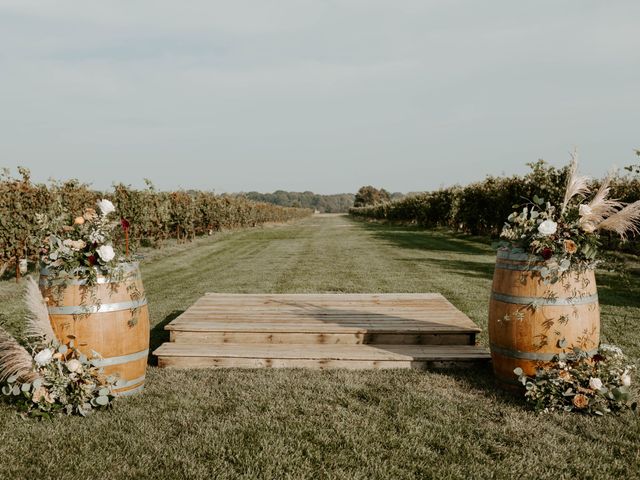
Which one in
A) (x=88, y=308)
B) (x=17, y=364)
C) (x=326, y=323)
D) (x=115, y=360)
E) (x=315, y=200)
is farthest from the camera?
(x=315, y=200)

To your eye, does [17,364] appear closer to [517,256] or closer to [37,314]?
[37,314]

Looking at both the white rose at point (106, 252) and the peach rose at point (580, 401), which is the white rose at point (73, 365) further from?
the peach rose at point (580, 401)

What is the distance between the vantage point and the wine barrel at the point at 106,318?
376cm

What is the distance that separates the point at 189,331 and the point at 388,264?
339 inches

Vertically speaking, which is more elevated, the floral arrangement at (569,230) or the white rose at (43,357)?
the floral arrangement at (569,230)

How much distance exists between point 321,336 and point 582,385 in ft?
8.62

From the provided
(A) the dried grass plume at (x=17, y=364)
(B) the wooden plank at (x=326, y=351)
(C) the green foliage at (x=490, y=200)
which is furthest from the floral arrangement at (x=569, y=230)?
(C) the green foliage at (x=490, y=200)

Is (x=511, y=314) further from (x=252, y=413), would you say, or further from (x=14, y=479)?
(x=14, y=479)

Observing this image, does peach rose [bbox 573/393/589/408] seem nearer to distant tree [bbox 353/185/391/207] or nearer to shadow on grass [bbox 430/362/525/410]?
shadow on grass [bbox 430/362/525/410]

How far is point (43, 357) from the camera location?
358 cm

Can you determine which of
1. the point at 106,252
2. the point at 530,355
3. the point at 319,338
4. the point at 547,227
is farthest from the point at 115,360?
the point at 547,227

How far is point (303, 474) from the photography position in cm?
286

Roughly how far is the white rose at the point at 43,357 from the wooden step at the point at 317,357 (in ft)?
4.15

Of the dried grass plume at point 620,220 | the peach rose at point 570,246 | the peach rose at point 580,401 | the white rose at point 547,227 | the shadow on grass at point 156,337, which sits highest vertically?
the dried grass plume at point 620,220
